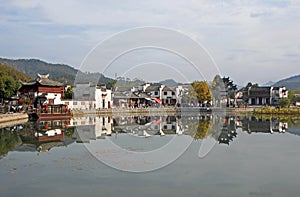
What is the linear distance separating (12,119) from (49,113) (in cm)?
421

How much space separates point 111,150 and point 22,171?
349 cm

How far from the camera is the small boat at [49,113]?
26881mm

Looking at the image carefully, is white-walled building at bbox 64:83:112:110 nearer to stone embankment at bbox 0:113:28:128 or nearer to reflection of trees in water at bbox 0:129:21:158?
stone embankment at bbox 0:113:28:128

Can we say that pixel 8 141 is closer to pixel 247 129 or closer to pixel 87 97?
pixel 247 129

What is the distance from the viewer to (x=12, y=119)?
929 inches

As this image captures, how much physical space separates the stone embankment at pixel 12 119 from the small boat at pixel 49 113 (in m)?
0.75

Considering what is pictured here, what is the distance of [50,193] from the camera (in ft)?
21.9

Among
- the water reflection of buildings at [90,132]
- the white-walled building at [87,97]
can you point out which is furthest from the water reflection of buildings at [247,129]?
the white-walled building at [87,97]

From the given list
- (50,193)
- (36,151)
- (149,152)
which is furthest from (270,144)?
(50,193)

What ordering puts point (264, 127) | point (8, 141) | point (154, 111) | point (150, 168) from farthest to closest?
point (154, 111) < point (264, 127) < point (8, 141) < point (150, 168)

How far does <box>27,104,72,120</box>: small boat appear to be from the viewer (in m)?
26.9

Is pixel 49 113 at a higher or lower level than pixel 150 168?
higher

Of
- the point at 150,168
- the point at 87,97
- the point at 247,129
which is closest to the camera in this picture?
the point at 150,168

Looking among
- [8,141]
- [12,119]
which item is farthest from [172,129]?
[12,119]
